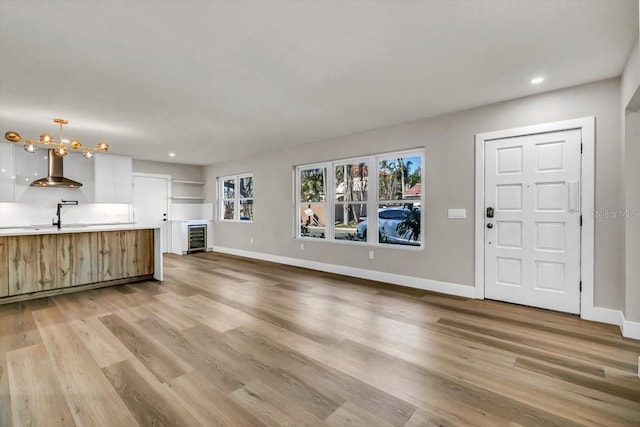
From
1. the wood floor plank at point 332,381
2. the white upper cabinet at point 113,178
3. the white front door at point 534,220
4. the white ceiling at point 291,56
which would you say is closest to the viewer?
the wood floor plank at point 332,381

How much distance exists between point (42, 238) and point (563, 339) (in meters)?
6.03

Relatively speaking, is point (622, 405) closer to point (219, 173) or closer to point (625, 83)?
point (625, 83)

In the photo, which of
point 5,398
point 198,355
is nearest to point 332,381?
point 198,355

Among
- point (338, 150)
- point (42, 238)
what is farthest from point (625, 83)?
point (42, 238)

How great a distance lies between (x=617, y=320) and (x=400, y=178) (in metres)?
2.90

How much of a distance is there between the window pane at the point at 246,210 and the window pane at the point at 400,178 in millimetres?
3657

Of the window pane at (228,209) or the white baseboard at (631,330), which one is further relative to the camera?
the window pane at (228,209)

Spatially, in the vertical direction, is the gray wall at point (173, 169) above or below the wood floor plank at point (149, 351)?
above

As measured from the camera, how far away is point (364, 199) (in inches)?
202

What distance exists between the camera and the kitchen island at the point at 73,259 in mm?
3756

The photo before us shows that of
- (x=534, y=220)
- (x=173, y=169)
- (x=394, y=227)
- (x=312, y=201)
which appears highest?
(x=173, y=169)

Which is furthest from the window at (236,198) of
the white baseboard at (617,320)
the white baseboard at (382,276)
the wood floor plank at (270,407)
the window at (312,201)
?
the white baseboard at (617,320)

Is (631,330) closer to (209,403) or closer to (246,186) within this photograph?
(209,403)

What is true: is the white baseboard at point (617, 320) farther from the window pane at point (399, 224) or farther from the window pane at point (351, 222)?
the window pane at point (351, 222)
